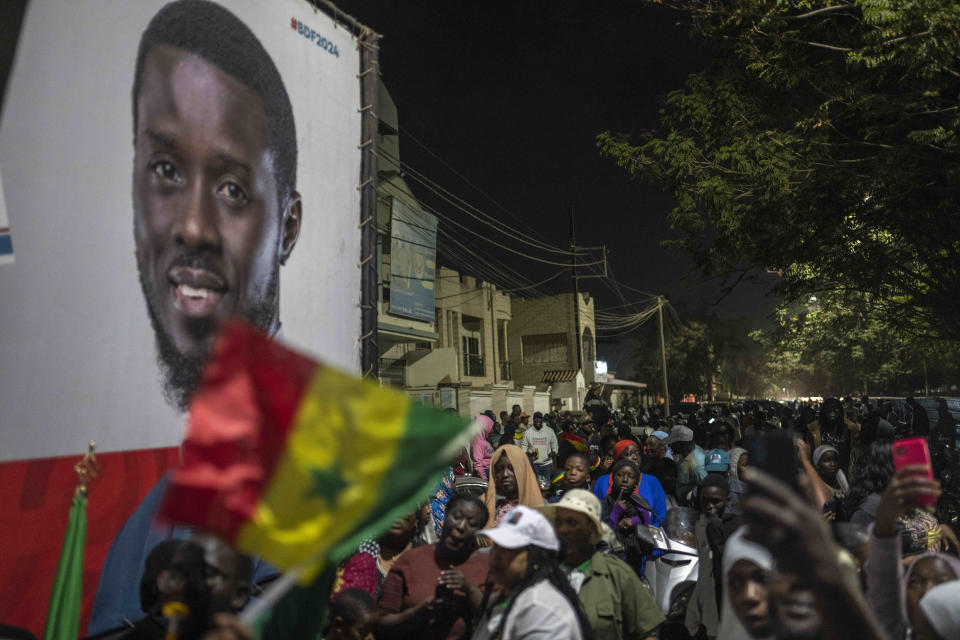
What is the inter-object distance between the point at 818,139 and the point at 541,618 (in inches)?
329

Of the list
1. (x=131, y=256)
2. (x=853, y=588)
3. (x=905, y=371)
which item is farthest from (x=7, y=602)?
(x=905, y=371)

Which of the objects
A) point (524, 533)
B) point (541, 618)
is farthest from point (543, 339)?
point (541, 618)

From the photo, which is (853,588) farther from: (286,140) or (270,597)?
(286,140)

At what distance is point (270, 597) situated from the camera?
1718 millimetres

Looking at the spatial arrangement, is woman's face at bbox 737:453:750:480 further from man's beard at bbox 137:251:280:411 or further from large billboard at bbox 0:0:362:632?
man's beard at bbox 137:251:280:411

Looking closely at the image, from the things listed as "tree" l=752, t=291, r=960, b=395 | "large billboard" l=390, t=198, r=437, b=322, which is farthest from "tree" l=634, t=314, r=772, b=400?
"large billboard" l=390, t=198, r=437, b=322

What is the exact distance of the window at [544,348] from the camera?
47.5 m

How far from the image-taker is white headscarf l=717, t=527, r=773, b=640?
92.2 inches

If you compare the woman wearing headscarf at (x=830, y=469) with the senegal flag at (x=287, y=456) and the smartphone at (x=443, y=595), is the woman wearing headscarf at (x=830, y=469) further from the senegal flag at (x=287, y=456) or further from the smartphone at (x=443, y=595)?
the senegal flag at (x=287, y=456)

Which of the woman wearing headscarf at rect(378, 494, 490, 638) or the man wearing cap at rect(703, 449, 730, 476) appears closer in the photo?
the woman wearing headscarf at rect(378, 494, 490, 638)

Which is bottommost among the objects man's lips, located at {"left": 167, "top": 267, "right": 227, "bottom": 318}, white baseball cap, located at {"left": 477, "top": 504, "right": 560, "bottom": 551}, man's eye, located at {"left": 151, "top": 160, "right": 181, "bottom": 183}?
white baseball cap, located at {"left": 477, "top": 504, "right": 560, "bottom": 551}

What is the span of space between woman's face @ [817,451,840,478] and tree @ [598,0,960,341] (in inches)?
129

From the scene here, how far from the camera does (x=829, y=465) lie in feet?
23.4

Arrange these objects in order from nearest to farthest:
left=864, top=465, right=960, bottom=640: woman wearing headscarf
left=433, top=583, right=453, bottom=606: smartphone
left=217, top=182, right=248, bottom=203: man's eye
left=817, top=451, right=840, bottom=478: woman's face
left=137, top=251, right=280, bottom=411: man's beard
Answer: left=864, top=465, right=960, bottom=640: woman wearing headscarf → left=433, top=583, right=453, bottom=606: smartphone → left=137, top=251, right=280, bottom=411: man's beard → left=217, top=182, right=248, bottom=203: man's eye → left=817, top=451, right=840, bottom=478: woman's face
